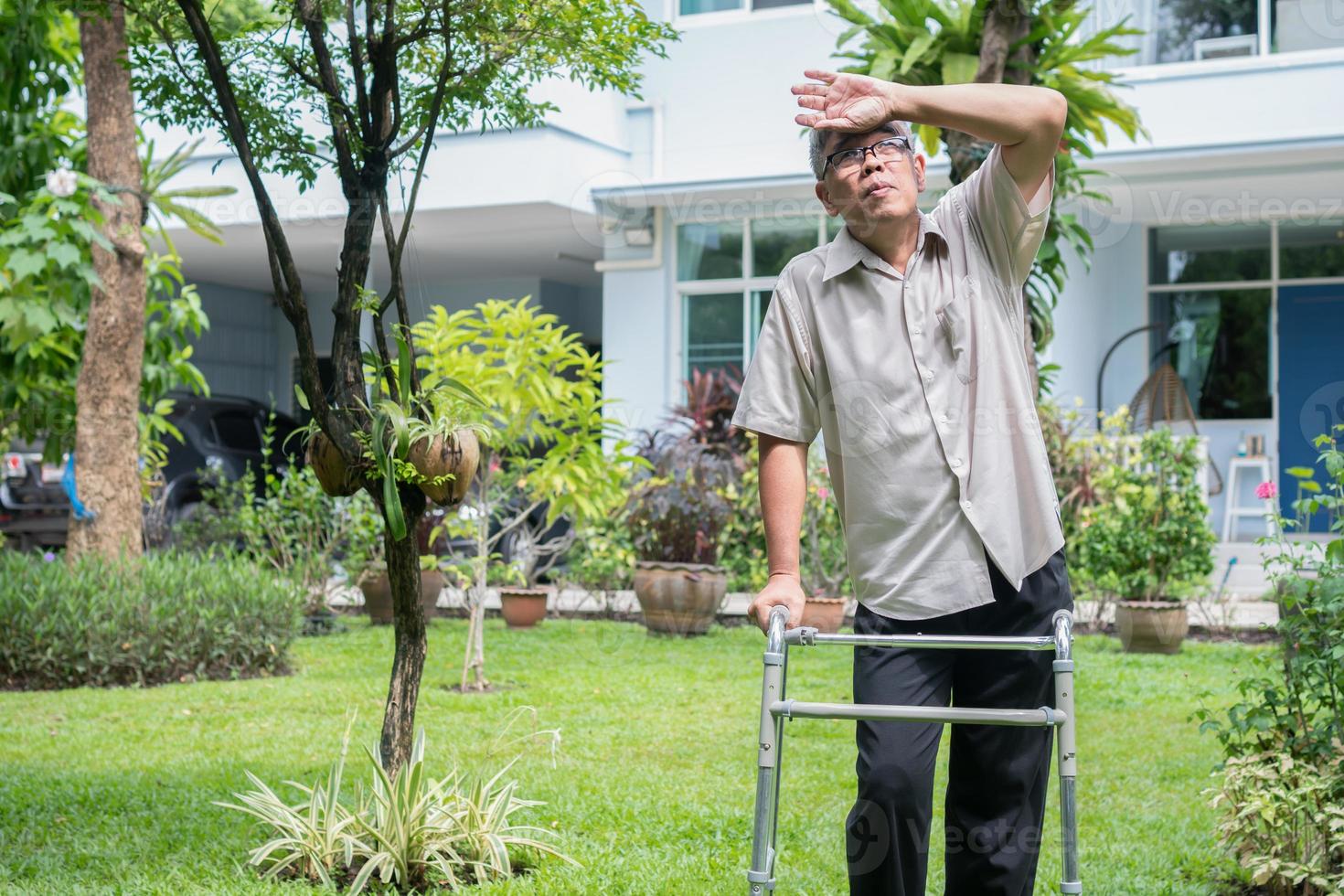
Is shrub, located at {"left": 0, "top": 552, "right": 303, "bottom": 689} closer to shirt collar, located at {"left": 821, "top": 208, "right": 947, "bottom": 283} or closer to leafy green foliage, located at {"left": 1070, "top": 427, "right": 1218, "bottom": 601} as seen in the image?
leafy green foliage, located at {"left": 1070, "top": 427, "right": 1218, "bottom": 601}

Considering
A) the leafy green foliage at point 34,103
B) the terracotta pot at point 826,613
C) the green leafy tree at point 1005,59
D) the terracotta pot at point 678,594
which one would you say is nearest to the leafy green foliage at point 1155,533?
the terracotta pot at point 826,613

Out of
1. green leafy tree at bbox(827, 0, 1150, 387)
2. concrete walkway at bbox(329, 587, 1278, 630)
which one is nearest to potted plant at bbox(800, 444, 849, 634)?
concrete walkway at bbox(329, 587, 1278, 630)

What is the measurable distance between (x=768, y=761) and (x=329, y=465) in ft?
6.45

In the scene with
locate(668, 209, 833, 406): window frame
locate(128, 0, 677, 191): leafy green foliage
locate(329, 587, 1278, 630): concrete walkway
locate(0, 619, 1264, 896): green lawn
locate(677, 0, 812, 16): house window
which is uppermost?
locate(677, 0, 812, 16): house window

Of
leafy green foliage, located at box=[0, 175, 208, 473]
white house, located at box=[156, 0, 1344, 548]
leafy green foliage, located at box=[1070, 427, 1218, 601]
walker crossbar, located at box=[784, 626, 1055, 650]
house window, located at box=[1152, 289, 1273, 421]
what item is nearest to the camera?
walker crossbar, located at box=[784, 626, 1055, 650]

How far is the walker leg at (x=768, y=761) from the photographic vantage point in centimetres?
252

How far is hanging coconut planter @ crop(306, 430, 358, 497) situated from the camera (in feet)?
13.1

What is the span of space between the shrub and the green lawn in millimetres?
275

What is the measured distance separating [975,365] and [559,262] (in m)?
13.6

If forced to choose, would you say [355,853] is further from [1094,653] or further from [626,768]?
[1094,653]

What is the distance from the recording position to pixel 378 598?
10.5 m

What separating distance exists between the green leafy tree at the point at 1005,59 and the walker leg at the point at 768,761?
13.1ft

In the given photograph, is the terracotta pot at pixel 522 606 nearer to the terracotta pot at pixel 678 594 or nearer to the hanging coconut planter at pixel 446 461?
the terracotta pot at pixel 678 594

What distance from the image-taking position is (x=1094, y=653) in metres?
8.66
